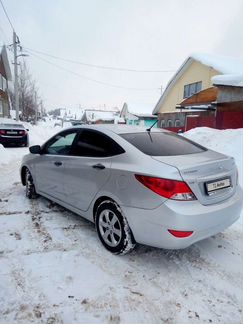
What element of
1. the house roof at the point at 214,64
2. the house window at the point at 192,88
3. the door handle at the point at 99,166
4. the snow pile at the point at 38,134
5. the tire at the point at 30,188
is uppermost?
the house roof at the point at 214,64

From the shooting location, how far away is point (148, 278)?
Result: 2812mm

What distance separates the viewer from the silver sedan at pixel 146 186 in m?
2.67

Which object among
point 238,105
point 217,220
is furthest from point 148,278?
point 238,105

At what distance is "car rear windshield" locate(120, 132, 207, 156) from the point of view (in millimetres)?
3186

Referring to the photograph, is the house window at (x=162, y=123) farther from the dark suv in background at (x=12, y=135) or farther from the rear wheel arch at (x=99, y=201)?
the rear wheel arch at (x=99, y=201)

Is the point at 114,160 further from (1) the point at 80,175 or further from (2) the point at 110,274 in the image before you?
(2) the point at 110,274

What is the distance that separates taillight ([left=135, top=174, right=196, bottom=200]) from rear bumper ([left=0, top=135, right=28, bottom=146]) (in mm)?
12708

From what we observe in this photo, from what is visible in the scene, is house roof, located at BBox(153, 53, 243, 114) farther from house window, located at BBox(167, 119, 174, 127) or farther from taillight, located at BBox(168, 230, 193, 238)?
taillight, located at BBox(168, 230, 193, 238)

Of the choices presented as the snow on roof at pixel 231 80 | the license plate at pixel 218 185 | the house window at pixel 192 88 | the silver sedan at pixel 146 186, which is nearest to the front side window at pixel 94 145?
the silver sedan at pixel 146 186

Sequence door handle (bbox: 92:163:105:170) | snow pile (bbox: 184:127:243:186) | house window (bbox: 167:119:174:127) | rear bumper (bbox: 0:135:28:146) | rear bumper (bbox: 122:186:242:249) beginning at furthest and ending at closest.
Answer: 1. house window (bbox: 167:119:174:127)
2. rear bumper (bbox: 0:135:28:146)
3. snow pile (bbox: 184:127:243:186)
4. door handle (bbox: 92:163:105:170)
5. rear bumper (bbox: 122:186:242:249)

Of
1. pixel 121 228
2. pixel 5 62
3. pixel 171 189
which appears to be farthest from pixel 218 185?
pixel 5 62

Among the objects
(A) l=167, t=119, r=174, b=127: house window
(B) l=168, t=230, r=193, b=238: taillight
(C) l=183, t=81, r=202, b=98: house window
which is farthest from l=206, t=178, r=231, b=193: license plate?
(A) l=167, t=119, r=174, b=127: house window

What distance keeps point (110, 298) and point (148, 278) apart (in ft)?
1.69

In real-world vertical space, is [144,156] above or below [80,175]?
above
